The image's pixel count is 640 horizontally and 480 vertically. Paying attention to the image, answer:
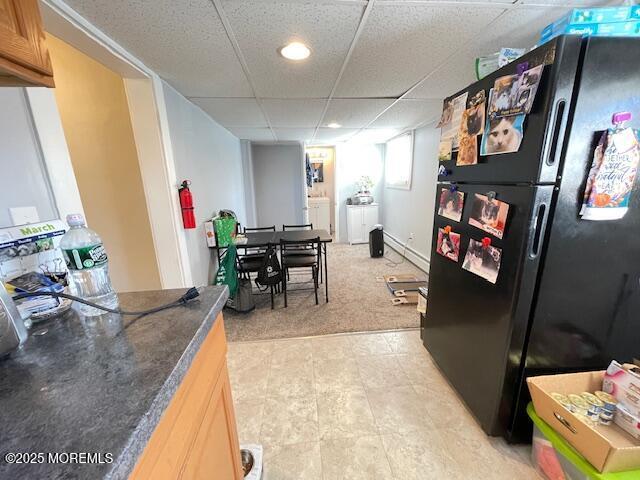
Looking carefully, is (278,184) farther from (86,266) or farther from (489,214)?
(86,266)

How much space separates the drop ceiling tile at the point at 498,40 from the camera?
1.23 meters

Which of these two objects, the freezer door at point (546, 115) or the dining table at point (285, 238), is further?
the dining table at point (285, 238)

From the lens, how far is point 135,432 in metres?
0.41

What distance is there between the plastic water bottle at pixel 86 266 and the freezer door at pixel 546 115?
159cm

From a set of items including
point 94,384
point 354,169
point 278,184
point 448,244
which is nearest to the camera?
point 94,384

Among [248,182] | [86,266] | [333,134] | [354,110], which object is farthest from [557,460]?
[248,182]

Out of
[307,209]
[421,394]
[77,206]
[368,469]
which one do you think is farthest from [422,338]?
[307,209]

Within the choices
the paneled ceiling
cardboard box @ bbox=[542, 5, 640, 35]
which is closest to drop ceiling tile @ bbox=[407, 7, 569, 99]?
the paneled ceiling

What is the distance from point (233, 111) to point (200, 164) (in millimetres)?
699

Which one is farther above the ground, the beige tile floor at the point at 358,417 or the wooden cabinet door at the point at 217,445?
the wooden cabinet door at the point at 217,445

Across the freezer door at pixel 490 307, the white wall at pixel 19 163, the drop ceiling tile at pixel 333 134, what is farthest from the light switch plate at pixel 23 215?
the drop ceiling tile at pixel 333 134

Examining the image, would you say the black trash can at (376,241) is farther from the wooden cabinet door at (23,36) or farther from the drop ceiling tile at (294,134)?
the wooden cabinet door at (23,36)

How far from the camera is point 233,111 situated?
9.04ft

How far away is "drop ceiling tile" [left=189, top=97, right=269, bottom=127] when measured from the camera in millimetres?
2404
